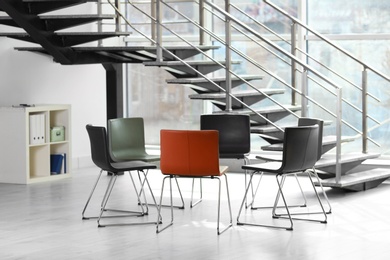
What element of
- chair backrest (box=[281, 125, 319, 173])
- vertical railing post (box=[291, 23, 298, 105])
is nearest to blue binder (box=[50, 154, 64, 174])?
vertical railing post (box=[291, 23, 298, 105])

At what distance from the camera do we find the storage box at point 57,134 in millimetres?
10242

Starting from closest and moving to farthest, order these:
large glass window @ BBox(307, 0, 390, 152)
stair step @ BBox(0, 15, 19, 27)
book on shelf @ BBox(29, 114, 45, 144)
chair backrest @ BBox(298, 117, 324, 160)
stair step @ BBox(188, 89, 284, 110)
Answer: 1. chair backrest @ BBox(298, 117, 324, 160)
2. stair step @ BBox(188, 89, 284, 110)
3. stair step @ BBox(0, 15, 19, 27)
4. book on shelf @ BBox(29, 114, 45, 144)
5. large glass window @ BBox(307, 0, 390, 152)

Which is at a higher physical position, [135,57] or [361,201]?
[135,57]

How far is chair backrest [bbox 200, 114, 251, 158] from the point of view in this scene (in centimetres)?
851

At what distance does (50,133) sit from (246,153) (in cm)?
273

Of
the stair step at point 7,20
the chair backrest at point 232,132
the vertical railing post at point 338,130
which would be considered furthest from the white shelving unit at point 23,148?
the vertical railing post at point 338,130

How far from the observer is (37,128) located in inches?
392

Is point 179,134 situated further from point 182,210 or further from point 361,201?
point 361,201

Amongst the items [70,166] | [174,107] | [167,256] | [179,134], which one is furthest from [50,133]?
[167,256]

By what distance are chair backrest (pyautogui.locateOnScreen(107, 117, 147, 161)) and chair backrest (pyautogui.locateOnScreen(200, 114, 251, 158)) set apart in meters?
0.74

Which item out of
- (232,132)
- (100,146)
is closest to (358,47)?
(232,132)

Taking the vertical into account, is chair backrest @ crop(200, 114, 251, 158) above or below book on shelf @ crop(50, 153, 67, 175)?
above

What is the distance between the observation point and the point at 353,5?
10789 millimetres

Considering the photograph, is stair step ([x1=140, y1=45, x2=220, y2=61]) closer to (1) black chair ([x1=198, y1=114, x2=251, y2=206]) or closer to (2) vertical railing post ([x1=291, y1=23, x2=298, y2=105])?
(2) vertical railing post ([x1=291, y1=23, x2=298, y2=105])
